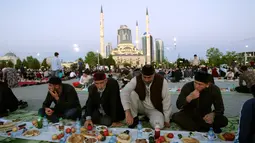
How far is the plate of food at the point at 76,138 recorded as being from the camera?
2426 millimetres

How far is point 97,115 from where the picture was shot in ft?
10.6

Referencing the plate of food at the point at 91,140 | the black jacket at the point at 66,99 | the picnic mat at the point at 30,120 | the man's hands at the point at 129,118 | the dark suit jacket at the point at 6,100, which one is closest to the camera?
the plate of food at the point at 91,140

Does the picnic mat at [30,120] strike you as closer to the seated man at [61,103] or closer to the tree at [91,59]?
the seated man at [61,103]

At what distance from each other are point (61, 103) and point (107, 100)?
0.84 meters

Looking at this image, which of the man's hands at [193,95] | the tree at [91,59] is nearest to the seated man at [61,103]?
the man's hands at [193,95]

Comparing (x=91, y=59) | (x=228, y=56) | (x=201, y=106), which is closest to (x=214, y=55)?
(x=228, y=56)

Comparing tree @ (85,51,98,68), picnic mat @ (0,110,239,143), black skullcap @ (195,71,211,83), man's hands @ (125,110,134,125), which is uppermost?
tree @ (85,51,98,68)

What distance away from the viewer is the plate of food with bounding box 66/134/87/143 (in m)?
2.43

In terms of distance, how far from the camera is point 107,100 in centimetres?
334

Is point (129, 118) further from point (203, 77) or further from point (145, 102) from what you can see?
point (203, 77)

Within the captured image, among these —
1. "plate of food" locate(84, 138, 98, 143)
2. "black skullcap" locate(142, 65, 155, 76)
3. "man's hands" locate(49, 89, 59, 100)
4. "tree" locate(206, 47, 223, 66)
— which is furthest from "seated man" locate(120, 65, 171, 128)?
"tree" locate(206, 47, 223, 66)

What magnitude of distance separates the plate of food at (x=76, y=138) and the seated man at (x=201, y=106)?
4.86ft

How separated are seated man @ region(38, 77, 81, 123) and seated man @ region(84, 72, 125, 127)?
382 millimetres

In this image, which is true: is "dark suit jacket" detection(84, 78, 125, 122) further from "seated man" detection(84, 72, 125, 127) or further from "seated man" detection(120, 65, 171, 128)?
"seated man" detection(120, 65, 171, 128)
